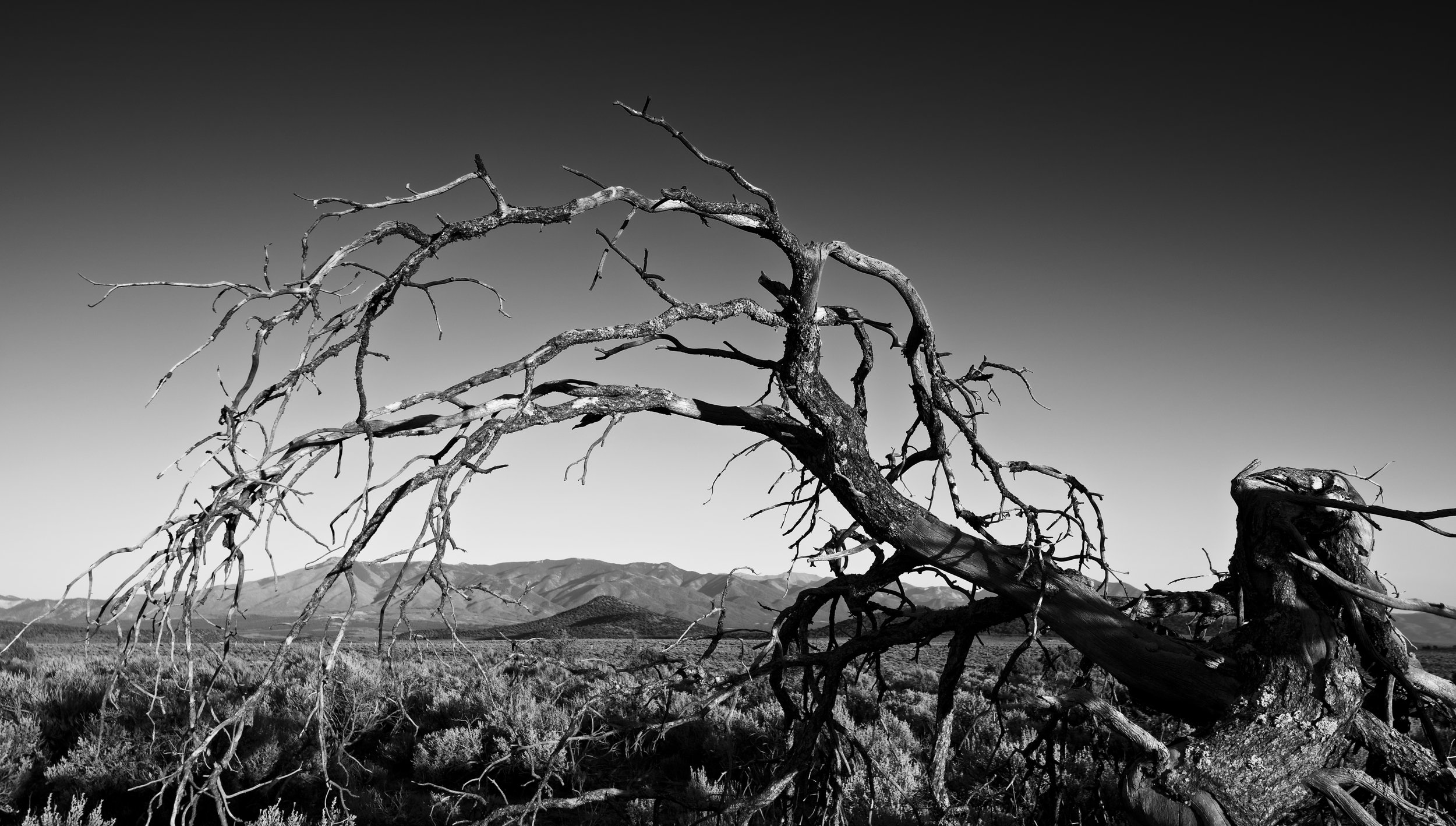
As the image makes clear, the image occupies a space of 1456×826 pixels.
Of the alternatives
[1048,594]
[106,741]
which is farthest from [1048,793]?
[106,741]

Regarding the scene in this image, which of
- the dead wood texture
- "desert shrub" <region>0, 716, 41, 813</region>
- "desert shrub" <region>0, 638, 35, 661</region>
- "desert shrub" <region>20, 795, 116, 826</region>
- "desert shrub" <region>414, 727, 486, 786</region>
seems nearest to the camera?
the dead wood texture

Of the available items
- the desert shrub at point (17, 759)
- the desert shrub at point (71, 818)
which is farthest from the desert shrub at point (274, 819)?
the desert shrub at point (17, 759)

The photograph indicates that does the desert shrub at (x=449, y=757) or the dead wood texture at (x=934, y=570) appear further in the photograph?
the desert shrub at (x=449, y=757)

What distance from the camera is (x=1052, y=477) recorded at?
18.8 ft

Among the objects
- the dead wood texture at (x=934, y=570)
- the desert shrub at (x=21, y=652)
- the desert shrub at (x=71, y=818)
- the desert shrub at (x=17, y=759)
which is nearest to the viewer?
the dead wood texture at (x=934, y=570)

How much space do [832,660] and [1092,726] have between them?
6.81 ft

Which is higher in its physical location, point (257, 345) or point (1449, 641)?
point (257, 345)

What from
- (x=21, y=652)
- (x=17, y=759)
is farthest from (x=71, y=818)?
(x=21, y=652)

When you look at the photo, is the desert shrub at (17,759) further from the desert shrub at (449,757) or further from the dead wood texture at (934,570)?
the dead wood texture at (934,570)

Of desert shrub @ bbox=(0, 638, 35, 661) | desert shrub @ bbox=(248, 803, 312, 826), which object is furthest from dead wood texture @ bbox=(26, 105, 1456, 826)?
desert shrub @ bbox=(0, 638, 35, 661)

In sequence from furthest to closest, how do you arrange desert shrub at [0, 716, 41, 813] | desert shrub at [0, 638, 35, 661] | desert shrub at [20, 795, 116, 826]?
desert shrub at [0, 638, 35, 661], desert shrub at [0, 716, 41, 813], desert shrub at [20, 795, 116, 826]

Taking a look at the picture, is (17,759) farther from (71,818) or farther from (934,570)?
(934,570)

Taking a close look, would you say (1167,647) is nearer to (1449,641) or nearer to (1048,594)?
(1048,594)

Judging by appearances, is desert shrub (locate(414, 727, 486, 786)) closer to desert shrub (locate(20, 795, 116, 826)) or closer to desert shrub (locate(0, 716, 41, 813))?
desert shrub (locate(20, 795, 116, 826))
